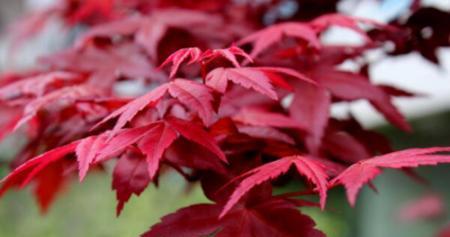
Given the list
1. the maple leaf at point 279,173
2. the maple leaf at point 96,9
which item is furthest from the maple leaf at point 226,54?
the maple leaf at point 96,9

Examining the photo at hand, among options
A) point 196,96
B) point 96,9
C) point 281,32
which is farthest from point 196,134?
point 96,9

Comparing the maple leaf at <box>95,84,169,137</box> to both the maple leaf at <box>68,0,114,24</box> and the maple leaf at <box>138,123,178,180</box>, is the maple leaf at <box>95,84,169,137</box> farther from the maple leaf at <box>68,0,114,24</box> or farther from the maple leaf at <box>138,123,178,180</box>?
the maple leaf at <box>68,0,114,24</box>

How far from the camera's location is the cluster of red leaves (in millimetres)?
639

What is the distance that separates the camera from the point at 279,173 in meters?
0.61

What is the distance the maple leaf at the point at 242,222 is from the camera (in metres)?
0.63

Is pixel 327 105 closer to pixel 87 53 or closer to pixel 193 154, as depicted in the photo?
pixel 193 154

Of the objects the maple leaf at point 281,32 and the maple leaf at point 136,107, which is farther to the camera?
the maple leaf at point 281,32

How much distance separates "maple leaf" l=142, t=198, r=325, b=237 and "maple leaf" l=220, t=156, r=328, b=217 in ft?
0.09

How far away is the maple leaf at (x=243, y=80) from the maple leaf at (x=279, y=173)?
0.07 metres

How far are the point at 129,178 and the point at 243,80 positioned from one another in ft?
0.54

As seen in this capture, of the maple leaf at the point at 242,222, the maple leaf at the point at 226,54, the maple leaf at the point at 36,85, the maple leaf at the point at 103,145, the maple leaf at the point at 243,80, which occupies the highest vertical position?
the maple leaf at the point at 226,54

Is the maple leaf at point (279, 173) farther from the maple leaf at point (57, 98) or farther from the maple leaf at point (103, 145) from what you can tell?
the maple leaf at point (57, 98)

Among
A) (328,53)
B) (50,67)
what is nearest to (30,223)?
(50,67)

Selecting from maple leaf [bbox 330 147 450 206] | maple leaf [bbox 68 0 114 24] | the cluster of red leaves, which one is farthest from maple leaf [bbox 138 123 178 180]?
maple leaf [bbox 68 0 114 24]
